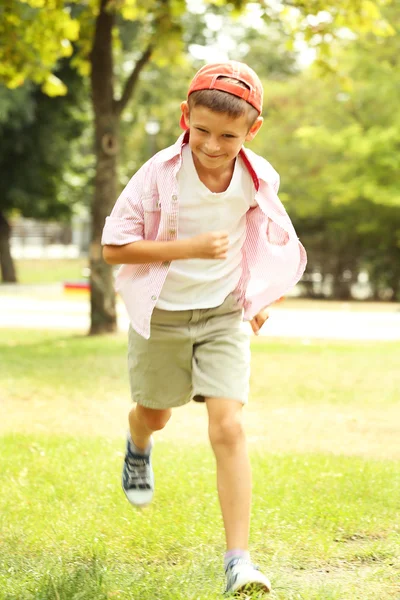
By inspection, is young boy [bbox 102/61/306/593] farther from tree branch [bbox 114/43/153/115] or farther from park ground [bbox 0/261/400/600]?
tree branch [bbox 114/43/153/115]

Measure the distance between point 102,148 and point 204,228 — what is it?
907 centimetres

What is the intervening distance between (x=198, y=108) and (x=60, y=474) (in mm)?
2230

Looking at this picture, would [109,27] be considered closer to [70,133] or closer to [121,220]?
[121,220]

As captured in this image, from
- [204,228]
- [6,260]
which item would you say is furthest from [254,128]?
[6,260]

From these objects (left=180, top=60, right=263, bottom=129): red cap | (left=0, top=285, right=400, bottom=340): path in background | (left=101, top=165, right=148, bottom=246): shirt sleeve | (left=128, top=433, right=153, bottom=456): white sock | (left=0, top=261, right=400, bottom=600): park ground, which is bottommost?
(left=0, top=285, right=400, bottom=340): path in background

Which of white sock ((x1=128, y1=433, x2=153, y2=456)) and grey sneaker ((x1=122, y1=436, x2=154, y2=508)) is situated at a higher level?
white sock ((x1=128, y1=433, x2=153, y2=456))

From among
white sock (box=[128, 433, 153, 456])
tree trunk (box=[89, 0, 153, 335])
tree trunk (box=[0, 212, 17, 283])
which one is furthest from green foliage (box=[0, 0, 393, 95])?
tree trunk (box=[0, 212, 17, 283])

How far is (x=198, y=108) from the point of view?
137 inches

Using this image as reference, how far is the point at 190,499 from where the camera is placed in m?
4.55

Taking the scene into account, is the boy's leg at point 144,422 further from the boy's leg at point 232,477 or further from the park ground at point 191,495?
the boy's leg at point 232,477

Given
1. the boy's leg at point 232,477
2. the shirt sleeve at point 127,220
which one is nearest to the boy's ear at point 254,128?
the shirt sleeve at point 127,220

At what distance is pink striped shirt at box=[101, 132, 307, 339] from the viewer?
3.63 metres

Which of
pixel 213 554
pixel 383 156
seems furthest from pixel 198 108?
pixel 383 156

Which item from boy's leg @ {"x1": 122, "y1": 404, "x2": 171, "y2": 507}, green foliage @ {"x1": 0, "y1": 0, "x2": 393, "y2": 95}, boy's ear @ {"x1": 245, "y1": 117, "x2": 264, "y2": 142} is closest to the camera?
boy's ear @ {"x1": 245, "y1": 117, "x2": 264, "y2": 142}
